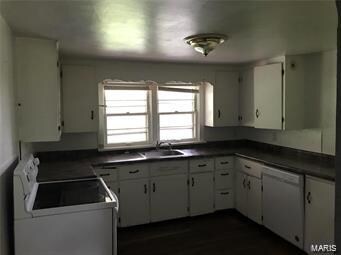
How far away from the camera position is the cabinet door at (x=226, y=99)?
4402 mm

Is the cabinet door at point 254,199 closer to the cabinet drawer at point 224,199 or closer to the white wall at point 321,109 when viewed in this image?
the cabinet drawer at point 224,199

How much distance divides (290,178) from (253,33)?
1622mm

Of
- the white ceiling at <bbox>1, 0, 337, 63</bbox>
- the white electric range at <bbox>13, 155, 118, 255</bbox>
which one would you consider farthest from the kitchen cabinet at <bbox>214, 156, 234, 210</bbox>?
the white electric range at <bbox>13, 155, 118, 255</bbox>

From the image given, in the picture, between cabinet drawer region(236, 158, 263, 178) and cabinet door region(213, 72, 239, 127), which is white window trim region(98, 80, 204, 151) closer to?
cabinet door region(213, 72, 239, 127)

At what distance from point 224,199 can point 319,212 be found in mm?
1491

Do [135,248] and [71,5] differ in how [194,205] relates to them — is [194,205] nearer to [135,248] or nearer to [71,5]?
[135,248]

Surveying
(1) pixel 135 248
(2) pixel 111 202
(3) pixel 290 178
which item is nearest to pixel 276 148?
(3) pixel 290 178

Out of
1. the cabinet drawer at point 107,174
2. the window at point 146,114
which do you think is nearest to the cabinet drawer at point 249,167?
the window at point 146,114

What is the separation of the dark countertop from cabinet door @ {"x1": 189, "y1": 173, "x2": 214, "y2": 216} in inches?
12.7

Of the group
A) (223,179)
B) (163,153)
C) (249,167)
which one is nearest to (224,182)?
(223,179)

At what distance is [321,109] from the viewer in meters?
3.42

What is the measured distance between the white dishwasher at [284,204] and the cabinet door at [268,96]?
0.64 meters

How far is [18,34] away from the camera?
240cm

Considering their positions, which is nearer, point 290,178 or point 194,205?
point 290,178
